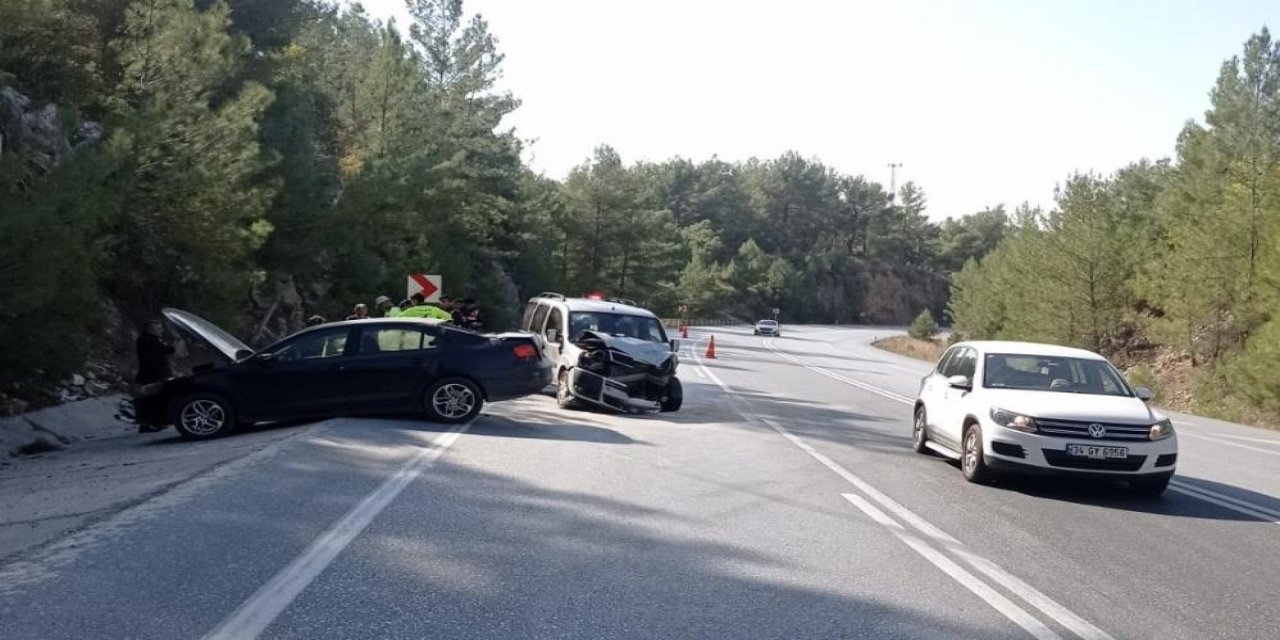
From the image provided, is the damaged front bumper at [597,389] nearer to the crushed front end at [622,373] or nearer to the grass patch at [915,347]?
the crushed front end at [622,373]

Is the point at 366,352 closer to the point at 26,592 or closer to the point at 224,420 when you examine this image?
the point at 224,420

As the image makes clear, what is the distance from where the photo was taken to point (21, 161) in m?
14.0

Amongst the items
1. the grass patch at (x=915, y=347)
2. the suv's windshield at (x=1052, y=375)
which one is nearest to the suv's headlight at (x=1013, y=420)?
the suv's windshield at (x=1052, y=375)

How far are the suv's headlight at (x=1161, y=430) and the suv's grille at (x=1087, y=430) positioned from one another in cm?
5

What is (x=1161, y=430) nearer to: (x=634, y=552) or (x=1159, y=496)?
(x=1159, y=496)

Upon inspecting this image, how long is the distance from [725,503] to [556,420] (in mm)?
6912

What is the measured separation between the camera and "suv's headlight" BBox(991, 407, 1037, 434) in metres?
10.8

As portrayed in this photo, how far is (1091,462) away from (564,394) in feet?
31.4

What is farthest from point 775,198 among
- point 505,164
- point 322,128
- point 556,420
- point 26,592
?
point 26,592

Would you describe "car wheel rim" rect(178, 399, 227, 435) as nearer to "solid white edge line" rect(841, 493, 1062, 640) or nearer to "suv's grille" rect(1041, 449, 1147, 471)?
"solid white edge line" rect(841, 493, 1062, 640)

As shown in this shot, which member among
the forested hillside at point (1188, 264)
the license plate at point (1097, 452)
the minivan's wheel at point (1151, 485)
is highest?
the forested hillside at point (1188, 264)

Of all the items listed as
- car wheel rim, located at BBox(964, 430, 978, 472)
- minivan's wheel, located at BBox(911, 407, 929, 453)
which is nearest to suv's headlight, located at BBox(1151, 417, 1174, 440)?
car wheel rim, located at BBox(964, 430, 978, 472)

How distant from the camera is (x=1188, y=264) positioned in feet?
116

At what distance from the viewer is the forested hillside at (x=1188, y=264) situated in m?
32.2
